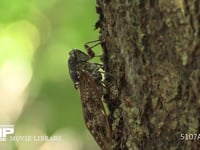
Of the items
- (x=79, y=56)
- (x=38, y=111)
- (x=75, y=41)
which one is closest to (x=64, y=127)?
(x=38, y=111)

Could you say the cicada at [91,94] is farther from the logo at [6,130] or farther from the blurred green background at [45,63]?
the logo at [6,130]

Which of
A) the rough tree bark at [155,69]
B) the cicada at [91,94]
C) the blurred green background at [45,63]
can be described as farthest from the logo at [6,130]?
the rough tree bark at [155,69]

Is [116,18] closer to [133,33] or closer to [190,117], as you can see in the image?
[133,33]

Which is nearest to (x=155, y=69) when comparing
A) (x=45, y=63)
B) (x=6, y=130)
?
(x=45, y=63)

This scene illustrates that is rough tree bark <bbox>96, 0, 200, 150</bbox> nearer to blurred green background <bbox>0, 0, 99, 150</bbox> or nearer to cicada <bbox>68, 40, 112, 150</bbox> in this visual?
cicada <bbox>68, 40, 112, 150</bbox>

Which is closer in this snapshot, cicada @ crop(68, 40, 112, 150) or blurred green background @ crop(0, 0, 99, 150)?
cicada @ crop(68, 40, 112, 150)

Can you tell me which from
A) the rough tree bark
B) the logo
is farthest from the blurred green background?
the rough tree bark
